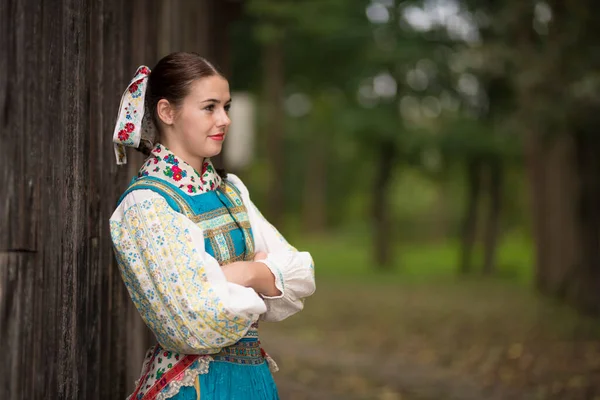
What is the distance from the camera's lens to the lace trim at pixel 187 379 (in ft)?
8.48

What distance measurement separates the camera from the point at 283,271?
105 inches

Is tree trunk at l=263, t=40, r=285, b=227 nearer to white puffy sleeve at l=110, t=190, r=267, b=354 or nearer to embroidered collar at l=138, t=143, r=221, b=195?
embroidered collar at l=138, t=143, r=221, b=195

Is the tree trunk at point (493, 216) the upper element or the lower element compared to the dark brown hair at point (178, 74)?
lower

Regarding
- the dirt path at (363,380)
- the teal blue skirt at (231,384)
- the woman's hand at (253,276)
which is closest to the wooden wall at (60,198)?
the teal blue skirt at (231,384)

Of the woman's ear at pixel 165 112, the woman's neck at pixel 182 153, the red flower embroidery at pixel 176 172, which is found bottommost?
the red flower embroidery at pixel 176 172

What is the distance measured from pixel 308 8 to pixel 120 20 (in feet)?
48.2

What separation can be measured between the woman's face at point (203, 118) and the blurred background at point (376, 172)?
1.25 feet

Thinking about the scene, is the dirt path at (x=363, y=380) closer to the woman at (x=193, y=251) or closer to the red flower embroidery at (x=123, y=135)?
the woman at (x=193, y=251)

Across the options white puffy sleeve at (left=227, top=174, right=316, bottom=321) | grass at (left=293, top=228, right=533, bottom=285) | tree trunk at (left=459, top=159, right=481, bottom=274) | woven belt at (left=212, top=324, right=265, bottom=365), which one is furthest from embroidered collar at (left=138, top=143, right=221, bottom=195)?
tree trunk at (left=459, top=159, right=481, bottom=274)

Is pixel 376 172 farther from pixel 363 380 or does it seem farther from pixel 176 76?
pixel 176 76

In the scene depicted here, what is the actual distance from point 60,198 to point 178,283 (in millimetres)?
537

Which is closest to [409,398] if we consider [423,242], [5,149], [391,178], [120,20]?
[120,20]

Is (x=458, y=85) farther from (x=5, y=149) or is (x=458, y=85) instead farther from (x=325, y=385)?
(x=5, y=149)

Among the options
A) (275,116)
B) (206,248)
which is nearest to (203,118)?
(206,248)
